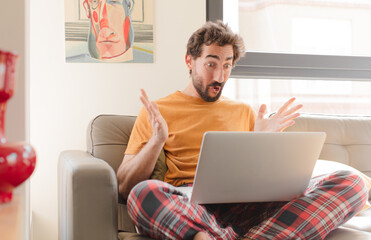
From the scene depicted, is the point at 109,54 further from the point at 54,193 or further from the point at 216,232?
the point at 216,232

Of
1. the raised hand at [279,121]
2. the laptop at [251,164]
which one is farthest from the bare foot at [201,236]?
the raised hand at [279,121]

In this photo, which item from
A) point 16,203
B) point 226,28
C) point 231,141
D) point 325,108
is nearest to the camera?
point 16,203

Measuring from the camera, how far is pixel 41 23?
2291 millimetres

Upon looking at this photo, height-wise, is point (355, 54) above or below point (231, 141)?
above

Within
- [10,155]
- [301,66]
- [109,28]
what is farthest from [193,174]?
[10,155]

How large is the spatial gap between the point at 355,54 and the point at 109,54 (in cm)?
160

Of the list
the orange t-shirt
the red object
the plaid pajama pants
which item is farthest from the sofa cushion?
the red object

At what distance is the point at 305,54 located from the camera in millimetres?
2828

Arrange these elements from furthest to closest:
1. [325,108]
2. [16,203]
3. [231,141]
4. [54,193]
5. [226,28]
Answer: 1. [325,108]
2. [54,193]
3. [226,28]
4. [231,141]
5. [16,203]

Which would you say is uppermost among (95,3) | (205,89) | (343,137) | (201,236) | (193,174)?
(95,3)

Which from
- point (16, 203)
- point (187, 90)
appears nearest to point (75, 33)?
point (187, 90)

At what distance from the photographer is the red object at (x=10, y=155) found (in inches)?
19.8

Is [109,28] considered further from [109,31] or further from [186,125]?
[186,125]

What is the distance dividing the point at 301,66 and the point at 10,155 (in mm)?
2508
